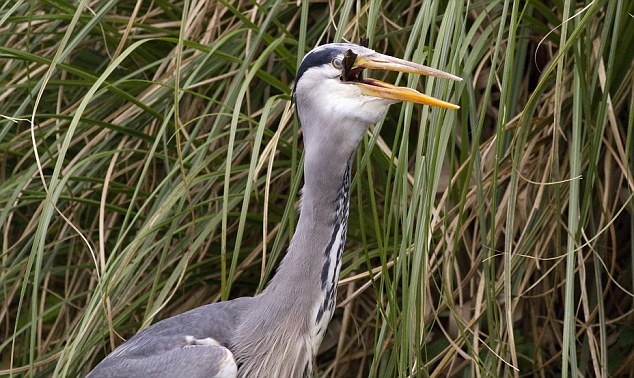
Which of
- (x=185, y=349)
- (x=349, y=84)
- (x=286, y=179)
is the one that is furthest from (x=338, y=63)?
(x=286, y=179)

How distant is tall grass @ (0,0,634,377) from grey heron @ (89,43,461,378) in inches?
6.4

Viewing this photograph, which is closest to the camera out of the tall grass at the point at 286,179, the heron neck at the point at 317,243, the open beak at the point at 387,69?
the open beak at the point at 387,69

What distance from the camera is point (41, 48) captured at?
3037 mm

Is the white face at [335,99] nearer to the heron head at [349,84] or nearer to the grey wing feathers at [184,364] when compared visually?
the heron head at [349,84]

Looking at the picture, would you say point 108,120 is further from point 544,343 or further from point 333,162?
point 544,343

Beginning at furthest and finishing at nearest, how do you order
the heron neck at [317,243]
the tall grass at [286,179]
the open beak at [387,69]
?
the tall grass at [286,179], the heron neck at [317,243], the open beak at [387,69]

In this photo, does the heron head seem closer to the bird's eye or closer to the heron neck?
the bird's eye

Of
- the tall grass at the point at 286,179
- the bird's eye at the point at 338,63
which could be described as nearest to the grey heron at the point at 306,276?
the bird's eye at the point at 338,63

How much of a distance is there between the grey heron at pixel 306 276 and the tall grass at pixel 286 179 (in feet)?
0.53

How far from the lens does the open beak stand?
187 centimetres

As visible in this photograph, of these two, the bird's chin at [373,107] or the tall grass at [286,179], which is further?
the tall grass at [286,179]

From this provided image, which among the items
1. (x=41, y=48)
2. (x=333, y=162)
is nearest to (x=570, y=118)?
(x=333, y=162)

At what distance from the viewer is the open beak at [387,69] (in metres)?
1.87

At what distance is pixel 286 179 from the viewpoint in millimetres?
2934
